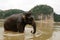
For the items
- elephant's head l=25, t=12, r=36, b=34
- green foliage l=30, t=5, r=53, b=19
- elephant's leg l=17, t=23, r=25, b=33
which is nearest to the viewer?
elephant's head l=25, t=12, r=36, b=34

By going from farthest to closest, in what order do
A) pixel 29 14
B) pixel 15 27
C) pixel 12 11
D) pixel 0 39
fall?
1. pixel 12 11
2. pixel 15 27
3. pixel 29 14
4. pixel 0 39

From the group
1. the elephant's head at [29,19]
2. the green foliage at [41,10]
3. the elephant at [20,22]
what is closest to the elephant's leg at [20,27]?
the elephant at [20,22]

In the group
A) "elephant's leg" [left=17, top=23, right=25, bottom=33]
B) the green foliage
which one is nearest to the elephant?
"elephant's leg" [left=17, top=23, right=25, bottom=33]

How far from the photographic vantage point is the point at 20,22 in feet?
20.7

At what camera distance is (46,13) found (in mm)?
10156

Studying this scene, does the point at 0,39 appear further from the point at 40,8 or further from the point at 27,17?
the point at 40,8

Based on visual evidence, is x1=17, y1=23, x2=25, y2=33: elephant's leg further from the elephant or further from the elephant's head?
the elephant's head

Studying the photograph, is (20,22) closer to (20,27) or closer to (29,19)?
(20,27)

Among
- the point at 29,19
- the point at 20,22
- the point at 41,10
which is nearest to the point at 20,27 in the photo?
the point at 20,22

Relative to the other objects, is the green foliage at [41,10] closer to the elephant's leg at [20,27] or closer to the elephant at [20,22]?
the elephant at [20,22]

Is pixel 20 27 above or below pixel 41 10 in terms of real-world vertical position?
below

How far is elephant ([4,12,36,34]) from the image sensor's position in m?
6.18

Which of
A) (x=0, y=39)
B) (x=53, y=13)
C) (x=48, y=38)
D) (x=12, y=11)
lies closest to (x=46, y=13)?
(x=53, y=13)

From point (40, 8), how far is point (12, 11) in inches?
46.3
